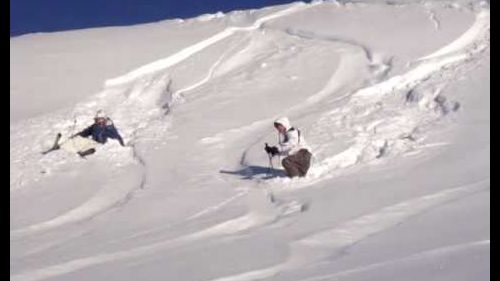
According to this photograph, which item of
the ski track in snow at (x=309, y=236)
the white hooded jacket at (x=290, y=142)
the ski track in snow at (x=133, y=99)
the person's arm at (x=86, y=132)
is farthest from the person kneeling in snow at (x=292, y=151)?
the person's arm at (x=86, y=132)

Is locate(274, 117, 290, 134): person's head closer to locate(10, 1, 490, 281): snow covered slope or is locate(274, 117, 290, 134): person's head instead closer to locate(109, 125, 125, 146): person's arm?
locate(10, 1, 490, 281): snow covered slope

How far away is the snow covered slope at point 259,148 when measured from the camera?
291 inches

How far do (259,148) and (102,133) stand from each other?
2.76 meters

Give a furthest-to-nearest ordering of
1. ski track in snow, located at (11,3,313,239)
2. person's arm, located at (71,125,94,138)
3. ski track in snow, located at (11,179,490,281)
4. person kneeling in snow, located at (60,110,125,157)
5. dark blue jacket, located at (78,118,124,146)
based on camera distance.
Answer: person's arm, located at (71,125,94,138) < dark blue jacket, located at (78,118,124,146) < person kneeling in snow, located at (60,110,125,157) < ski track in snow, located at (11,3,313,239) < ski track in snow, located at (11,179,490,281)

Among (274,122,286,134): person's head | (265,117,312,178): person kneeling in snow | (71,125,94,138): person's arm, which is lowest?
(265,117,312,178): person kneeling in snow

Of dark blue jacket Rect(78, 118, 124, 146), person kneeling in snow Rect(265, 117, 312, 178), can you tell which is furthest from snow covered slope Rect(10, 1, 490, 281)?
dark blue jacket Rect(78, 118, 124, 146)

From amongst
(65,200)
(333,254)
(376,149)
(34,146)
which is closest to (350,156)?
(376,149)

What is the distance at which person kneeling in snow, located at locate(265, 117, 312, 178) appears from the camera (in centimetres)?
1067

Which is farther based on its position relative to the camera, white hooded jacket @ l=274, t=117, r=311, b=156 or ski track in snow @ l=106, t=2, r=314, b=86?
ski track in snow @ l=106, t=2, r=314, b=86

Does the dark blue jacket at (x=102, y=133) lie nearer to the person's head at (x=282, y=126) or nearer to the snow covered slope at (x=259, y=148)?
the snow covered slope at (x=259, y=148)

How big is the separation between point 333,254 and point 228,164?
5.15 metres

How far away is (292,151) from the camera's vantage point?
35.9 ft

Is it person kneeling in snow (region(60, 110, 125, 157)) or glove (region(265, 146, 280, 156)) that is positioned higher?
person kneeling in snow (region(60, 110, 125, 157))

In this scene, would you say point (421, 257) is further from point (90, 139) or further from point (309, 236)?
point (90, 139)
